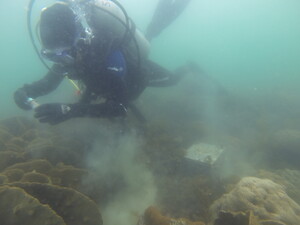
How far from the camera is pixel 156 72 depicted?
28.3ft

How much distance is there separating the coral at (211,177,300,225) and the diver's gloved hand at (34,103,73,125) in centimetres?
317

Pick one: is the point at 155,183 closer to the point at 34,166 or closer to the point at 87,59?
the point at 34,166

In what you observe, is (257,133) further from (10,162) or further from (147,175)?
(10,162)

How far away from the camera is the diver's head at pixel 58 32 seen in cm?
415

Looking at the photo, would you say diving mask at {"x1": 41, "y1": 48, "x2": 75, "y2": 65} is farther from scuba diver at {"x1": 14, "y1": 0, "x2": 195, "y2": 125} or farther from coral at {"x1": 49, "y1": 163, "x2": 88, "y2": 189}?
coral at {"x1": 49, "y1": 163, "x2": 88, "y2": 189}

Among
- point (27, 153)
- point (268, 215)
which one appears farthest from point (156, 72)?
point (268, 215)

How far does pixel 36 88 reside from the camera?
19.6 ft

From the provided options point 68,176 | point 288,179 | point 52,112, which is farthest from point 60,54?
point 288,179

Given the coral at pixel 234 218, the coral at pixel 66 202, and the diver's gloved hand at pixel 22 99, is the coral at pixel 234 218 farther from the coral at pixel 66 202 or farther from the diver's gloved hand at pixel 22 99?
the diver's gloved hand at pixel 22 99

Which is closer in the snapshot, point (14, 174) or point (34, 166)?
point (14, 174)

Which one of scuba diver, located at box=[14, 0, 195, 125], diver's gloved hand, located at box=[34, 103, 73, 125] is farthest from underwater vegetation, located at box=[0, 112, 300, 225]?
scuba diver, located at box=[14, 0, 195, 125]

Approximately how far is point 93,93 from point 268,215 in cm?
406

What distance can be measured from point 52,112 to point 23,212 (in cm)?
230

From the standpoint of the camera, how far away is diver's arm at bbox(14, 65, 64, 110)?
5.34 meters
